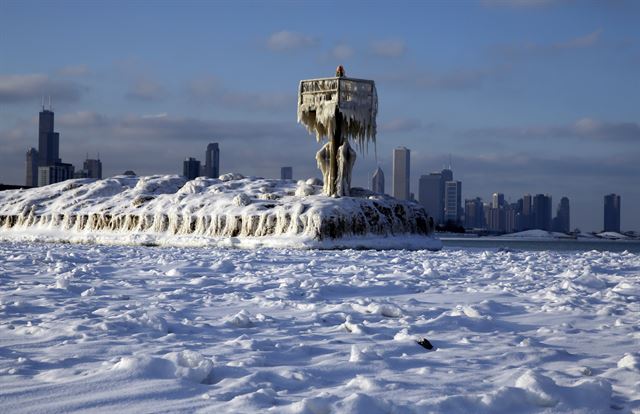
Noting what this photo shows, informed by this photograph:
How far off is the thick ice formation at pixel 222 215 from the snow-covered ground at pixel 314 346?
1989 cm

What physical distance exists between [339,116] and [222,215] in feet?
25.6

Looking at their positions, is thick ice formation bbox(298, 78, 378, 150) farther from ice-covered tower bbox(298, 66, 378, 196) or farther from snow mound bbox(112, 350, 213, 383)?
snow mound bbox(112, 350, 213, 383)

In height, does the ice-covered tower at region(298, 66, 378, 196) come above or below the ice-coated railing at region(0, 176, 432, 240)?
above

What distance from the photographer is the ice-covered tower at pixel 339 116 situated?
108 feet

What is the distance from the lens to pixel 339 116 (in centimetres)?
3312

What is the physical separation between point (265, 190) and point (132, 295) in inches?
1092

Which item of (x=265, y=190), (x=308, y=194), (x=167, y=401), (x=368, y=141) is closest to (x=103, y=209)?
(x=265, y=190)

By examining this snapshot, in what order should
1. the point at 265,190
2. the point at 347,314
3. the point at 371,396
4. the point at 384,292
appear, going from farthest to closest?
the point at 265,190 → the point at 384,292 → the point at 347,314 → the point at 371,396

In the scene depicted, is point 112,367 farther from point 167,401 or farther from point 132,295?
point 132,295

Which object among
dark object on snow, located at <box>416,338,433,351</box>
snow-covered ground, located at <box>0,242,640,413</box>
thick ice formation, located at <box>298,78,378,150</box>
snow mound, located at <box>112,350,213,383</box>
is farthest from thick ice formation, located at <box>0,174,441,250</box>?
snow mound, located at <box>112,350,213,383</box>

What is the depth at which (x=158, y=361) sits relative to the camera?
16.3 feet

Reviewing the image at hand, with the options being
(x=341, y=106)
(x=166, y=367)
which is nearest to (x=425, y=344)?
(x=166, y=367)

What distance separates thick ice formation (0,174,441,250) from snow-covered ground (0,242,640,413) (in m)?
19.9

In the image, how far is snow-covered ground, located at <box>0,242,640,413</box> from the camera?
4.35m
